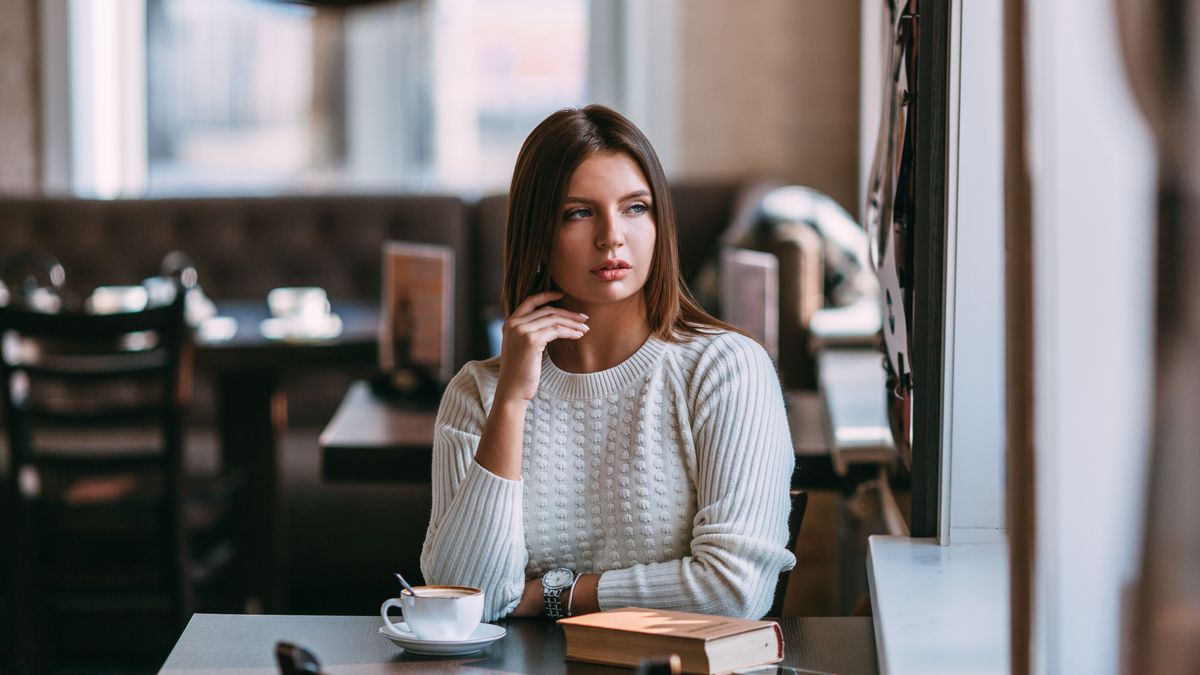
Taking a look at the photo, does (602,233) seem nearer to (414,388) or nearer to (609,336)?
(609,336)

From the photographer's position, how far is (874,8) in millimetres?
3496

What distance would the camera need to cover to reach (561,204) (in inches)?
58.6

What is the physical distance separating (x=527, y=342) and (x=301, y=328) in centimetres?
193

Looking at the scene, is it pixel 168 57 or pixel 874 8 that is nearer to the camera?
pixel 874 8

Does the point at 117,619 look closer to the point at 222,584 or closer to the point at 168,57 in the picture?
the point at 222,584

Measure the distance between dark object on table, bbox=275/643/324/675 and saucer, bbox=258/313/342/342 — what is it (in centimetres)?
217

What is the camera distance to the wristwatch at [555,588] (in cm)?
144

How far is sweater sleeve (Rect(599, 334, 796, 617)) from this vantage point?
1414mm

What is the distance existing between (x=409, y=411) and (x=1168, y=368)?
2176 millimetres

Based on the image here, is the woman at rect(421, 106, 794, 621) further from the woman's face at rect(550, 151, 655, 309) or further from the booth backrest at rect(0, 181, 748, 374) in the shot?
the booth backrest at rect(0, 181, 748, 374)

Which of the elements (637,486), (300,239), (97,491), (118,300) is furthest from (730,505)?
(300,239)

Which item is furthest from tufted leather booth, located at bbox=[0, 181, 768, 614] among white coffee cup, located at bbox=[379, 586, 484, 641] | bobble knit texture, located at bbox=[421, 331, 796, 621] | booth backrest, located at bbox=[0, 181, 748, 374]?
white coffee cup, located at bbox=[379, 586, 484, 641]

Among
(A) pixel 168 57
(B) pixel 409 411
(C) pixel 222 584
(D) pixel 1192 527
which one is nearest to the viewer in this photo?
(D) pixel 1192 527

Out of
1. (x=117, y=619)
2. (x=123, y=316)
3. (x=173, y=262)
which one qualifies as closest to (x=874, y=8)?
(x=123, y=316)
